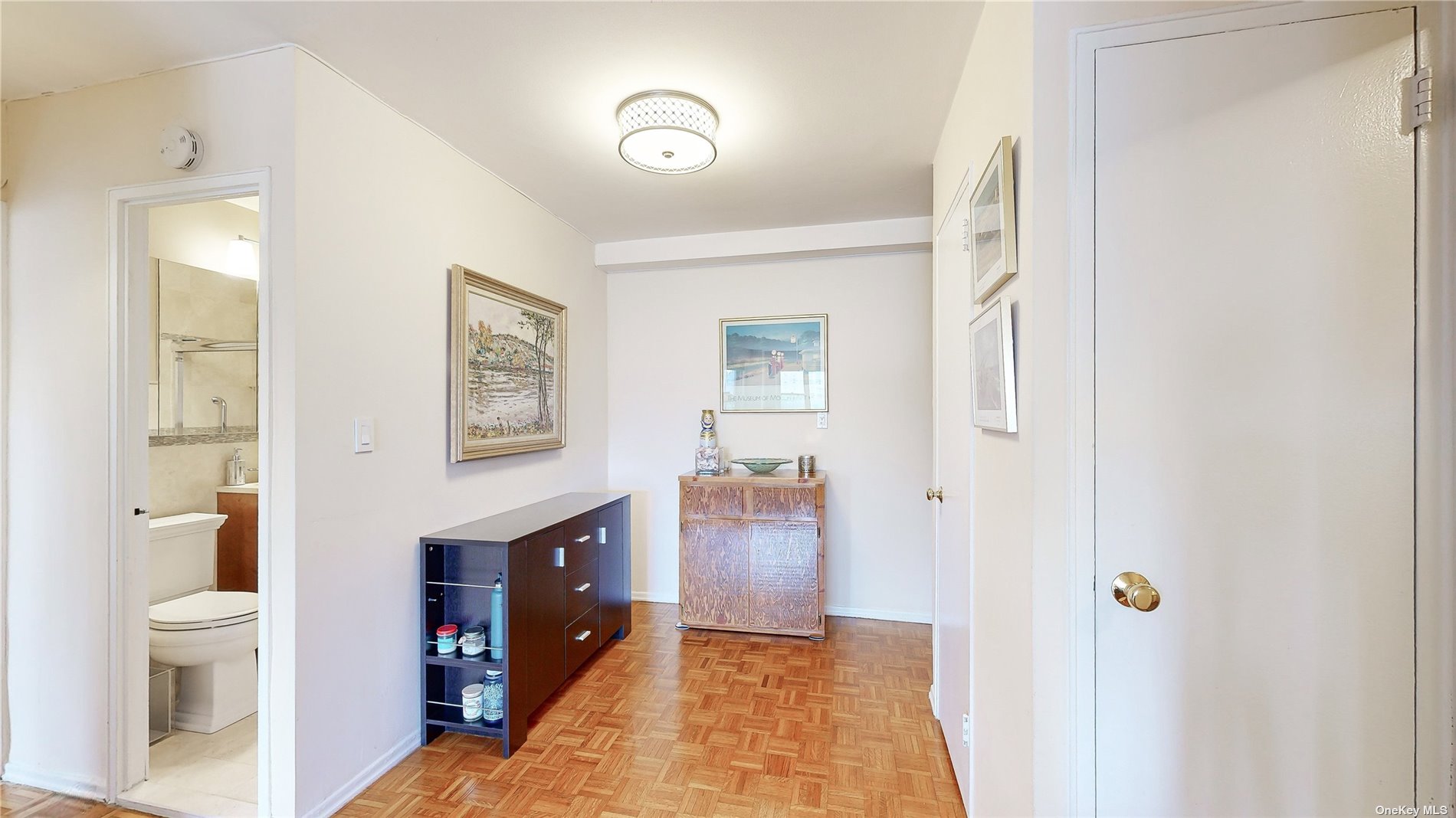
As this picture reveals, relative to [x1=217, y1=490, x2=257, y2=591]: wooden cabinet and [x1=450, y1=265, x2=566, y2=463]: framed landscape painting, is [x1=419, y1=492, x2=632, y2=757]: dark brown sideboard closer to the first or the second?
[x1=450, y1=265, x2=566, y2=463]: framed landscape painting

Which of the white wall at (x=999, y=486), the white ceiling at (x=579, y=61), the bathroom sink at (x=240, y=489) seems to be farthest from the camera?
the bathroom sink at (x=240, y=489)

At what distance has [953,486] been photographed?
196 centimetres

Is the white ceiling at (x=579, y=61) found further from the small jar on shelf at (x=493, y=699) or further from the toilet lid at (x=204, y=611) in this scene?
the small jar on shelf at (x=493, y=699)

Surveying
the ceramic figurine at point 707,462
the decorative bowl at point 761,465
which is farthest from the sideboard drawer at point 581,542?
the decorative bowl at point 761,465

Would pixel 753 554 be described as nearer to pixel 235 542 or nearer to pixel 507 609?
pixel 507 609

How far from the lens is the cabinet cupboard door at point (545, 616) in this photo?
7.16ft

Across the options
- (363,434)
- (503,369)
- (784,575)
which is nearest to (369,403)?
(363,434)

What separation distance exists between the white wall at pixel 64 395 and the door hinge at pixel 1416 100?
2.93 m

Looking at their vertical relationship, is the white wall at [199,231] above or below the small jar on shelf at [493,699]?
above

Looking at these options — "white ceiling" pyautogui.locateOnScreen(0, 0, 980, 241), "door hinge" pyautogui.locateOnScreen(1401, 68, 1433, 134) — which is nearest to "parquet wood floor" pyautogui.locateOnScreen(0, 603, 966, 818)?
"door hinge" pyautogui.locateOnScreen(1401, 68, 1433, 134)

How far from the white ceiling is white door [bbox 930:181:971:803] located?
1.63 feet

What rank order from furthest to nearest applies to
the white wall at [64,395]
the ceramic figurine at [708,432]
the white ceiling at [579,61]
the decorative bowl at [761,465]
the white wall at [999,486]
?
the ceramic figurine at [708,432]
the decorative bowl at [761,465]
the white wall at [64,395]
the white ceiling at [579,61]
the white wall at [999,486]

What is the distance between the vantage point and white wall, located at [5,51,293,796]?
1.79m

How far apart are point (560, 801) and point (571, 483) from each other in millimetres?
1790
